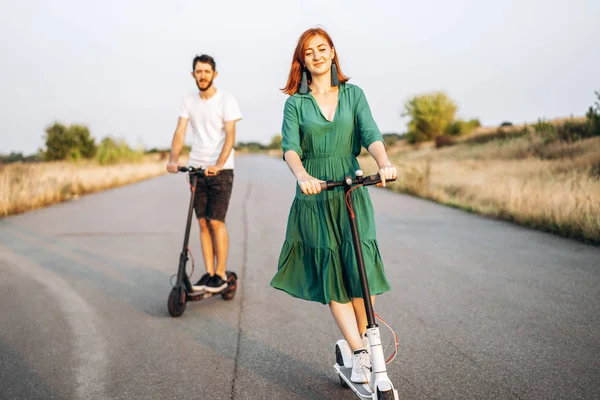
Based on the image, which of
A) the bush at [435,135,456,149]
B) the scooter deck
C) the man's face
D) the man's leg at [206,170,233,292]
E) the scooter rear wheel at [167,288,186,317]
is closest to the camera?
the scooter deck

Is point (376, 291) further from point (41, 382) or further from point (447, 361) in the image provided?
point (41, 382)

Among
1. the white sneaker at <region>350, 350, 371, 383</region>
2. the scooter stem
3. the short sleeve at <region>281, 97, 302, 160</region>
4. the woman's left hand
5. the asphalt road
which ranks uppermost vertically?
the short sleeve at <region>281, 97, 302, 160</region>

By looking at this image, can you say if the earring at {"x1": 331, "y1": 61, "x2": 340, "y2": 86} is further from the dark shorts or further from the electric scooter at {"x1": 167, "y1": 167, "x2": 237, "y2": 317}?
the dark shorts

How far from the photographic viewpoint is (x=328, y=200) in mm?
3100

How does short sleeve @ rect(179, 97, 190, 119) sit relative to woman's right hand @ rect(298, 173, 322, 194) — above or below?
above

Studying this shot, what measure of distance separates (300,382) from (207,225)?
243 centimetres

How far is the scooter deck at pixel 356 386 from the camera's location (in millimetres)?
2855

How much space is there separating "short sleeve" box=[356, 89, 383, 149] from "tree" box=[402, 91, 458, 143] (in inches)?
2473

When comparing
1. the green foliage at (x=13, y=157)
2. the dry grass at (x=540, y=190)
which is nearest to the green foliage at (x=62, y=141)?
the green foliage at (x=13, y=157)

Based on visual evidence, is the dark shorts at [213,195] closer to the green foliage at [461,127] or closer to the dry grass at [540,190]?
the dry grass at [540,190]

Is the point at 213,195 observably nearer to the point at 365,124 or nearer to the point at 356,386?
the point at 365,124

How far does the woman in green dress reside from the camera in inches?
120

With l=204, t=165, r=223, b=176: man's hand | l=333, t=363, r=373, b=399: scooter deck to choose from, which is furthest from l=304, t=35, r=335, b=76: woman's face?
l=204, t=165, r=223, b=176: man's hand

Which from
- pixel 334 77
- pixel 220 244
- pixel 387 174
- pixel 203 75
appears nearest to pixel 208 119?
pixel 203 75
